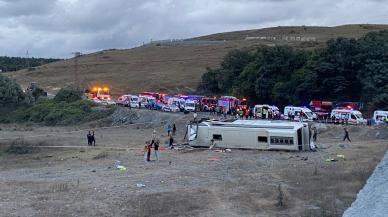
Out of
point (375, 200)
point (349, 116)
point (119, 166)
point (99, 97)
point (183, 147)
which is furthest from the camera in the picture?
point (99, 97)

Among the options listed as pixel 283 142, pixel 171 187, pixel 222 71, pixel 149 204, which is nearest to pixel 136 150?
pixel 283 142

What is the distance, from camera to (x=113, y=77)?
142 meters

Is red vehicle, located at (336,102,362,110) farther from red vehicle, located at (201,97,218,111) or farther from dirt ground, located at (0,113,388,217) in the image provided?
red vehicle, located at (201,97,218,111)

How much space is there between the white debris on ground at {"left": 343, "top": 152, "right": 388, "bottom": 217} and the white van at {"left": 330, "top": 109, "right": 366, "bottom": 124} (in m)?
34.6

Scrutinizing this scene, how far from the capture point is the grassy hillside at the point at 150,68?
127 meters

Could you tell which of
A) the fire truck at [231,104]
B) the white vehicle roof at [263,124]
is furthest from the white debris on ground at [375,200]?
the fire truck at [231,104]

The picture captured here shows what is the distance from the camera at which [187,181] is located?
32.0 m

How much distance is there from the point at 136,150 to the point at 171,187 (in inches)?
652

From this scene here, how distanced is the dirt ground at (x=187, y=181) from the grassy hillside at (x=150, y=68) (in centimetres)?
6966

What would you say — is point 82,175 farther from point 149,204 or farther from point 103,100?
point 103,100

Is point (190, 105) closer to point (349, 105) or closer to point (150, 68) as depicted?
point (349, 105)

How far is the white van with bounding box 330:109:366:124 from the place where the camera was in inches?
2211

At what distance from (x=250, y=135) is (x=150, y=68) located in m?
109

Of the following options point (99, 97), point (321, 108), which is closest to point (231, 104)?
point (321, 108)
